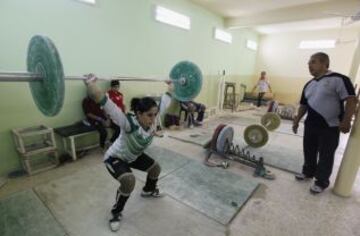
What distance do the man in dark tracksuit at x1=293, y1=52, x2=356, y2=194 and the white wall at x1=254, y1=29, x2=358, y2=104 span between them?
280 inches

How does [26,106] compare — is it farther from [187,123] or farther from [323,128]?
[323,128]

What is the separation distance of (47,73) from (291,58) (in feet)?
31.0

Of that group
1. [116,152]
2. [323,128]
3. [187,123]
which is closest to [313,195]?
[323,128]

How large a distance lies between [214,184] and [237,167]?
68 cm

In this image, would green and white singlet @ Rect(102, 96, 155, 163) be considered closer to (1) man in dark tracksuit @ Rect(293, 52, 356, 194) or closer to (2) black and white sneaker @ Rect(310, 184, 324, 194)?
(1) man in dark tracksuit @ Rect(293, 52, 356, 194)

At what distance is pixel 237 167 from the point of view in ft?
10.1

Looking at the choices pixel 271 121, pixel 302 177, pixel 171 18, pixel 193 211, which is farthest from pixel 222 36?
pixel 193 211

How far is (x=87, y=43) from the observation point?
3.12 metres

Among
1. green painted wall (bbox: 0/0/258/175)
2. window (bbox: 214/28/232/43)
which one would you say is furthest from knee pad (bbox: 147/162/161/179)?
window (bbox: 214/28/232/43)

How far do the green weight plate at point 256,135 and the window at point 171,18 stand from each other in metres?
2.90

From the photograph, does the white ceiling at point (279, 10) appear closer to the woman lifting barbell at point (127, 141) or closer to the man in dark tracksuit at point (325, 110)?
the man in dark tracksuit at point (325, 110)

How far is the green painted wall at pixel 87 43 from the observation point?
2.47 meters

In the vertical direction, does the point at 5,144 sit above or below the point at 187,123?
above

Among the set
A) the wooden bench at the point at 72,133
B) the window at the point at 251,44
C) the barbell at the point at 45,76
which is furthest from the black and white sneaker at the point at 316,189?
the window at the point at 251,44
